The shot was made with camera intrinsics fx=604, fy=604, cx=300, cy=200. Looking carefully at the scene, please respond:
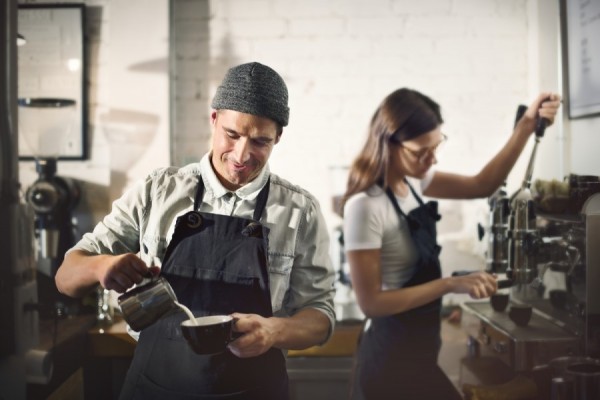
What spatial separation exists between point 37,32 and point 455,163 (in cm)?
150

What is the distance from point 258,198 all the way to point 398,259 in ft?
1.43

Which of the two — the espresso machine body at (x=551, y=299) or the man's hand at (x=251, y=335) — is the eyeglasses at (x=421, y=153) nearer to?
the espresso machine body at (x=551, y=299)

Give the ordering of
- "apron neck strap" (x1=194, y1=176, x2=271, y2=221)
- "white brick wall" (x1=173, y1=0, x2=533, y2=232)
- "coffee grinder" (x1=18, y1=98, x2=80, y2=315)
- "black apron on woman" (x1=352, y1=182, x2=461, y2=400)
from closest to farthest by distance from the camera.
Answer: "apron neck strap" (x1=194, y1=176, x2=271, y2=221) < "black apron on woman" (x1=352, y1=182, x2=461, y2=400) < "coffee grinder" (x1=18, y1=98, x2=80, y2=315) < "white brick wall" (x1=173, y1=0, x2=533, y2=232)

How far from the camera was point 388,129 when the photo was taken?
1.47 m

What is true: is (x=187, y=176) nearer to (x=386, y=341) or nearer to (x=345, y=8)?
(x=386, y=341)

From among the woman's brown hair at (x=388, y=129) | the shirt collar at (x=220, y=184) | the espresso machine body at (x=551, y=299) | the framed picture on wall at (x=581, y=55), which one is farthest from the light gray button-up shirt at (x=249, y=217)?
the framed picture on wall at (x=581, y=55)

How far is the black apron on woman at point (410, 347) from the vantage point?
1.50 m

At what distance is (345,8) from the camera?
2.07 metres

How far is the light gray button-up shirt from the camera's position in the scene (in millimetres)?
1188

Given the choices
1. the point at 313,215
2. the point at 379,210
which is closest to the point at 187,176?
the point at 313,215

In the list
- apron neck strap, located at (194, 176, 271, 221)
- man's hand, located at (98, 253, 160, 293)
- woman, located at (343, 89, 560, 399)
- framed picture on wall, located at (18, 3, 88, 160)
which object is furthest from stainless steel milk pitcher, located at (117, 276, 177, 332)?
framed picture on wall, located at (18, 3, 88, 160)

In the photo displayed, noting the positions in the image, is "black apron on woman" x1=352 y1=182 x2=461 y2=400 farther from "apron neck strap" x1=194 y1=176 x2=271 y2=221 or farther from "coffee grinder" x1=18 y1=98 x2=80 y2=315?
"coffee grinder" x1=18 y1=98 x2=80 y2=315

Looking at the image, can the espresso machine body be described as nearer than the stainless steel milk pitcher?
No

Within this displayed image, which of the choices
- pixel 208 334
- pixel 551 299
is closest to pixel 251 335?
pixel 208 334
